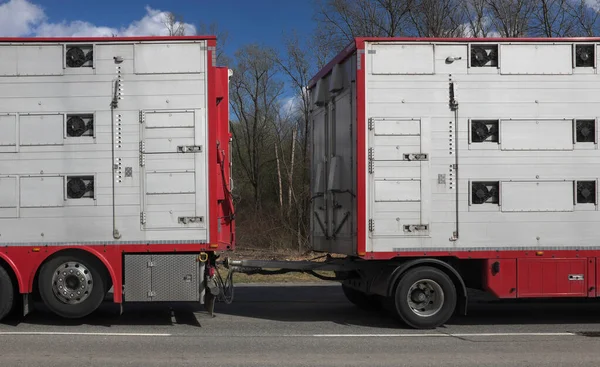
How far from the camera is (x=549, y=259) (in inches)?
363

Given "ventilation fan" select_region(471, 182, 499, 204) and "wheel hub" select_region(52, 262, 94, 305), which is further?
"ventilation fan" select_region(471, 182, 499, 204)

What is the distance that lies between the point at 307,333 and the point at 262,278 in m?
5.96

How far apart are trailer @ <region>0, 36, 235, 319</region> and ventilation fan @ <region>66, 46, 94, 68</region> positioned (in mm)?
14

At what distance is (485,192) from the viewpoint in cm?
921

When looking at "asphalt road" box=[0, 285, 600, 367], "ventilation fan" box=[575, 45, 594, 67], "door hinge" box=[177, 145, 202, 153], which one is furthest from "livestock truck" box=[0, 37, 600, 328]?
"asphalt road" box=[0, 285, 600, 367]

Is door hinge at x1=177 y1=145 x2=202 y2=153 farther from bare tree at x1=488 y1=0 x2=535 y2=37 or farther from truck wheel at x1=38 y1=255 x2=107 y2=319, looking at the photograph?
bare tree at x1=488 y1=0 x2=535 y2=37

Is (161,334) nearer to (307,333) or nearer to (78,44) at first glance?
(307,333)

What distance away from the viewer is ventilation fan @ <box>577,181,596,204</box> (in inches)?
365

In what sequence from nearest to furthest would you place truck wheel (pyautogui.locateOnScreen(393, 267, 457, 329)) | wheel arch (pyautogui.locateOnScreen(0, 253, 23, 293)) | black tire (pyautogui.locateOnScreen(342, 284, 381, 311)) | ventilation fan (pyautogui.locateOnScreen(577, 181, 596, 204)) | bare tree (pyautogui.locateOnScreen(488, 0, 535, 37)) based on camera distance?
wheel arch (pyautogui.locateOnScreen(0, 253, 23, 293)) < truck wheel (pyautogui.locateOnScreen(393, 267, 457, 329)) < ventilation fan (pyautogui.locateOnScreen(577, 181, 596, 204)) < black tire (pyautogui.locateOnScreen(342, 284, 381, 311)) < bare tree (pyautogui.locateOnScreen(488, 0, 535, 37))

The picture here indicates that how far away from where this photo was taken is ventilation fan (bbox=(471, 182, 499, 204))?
362 inches

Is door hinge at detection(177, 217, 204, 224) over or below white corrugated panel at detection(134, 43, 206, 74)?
below

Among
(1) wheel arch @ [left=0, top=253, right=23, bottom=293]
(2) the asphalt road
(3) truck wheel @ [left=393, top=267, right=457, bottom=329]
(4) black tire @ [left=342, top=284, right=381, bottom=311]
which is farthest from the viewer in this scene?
(4) black tire @ [left=342, top=284, right=381, bottom=311]

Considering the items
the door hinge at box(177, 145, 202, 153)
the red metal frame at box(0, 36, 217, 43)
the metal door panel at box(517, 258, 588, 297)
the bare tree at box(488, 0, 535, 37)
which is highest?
the bare tree at box(488, 0, 535, 37)

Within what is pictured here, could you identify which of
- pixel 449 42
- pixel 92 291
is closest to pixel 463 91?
pixel 449 42
